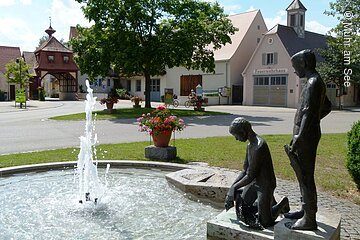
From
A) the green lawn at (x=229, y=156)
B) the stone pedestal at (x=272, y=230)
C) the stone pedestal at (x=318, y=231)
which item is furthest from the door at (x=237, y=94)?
the stone pedestal at (x=318, y=231)

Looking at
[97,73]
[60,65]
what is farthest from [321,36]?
[60,65]

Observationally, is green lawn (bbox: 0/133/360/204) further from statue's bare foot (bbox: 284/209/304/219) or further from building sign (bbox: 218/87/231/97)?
building sign (bbox: 218/87/231/97)

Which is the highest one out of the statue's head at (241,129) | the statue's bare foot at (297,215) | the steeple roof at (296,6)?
the steeple roof at (296,6)

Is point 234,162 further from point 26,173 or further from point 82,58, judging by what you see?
point 82,58

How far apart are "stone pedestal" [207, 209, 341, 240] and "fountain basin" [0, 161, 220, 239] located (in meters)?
0.46

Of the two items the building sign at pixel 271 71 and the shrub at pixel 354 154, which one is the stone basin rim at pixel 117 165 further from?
the building sign at pixel 271 71

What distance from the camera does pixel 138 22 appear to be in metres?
26.8

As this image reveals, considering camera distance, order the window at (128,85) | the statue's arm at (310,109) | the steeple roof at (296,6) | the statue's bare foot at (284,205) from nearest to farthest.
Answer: the statue's arm at (310,109), the statue's bare foot at (284,205), the steeple roof at (296,6), the window at (128,85)

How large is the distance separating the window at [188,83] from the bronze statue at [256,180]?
135ft

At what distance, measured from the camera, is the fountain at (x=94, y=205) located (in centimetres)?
515

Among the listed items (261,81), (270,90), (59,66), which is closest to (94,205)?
(270,90)

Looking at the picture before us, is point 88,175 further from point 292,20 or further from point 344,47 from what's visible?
point 292,20

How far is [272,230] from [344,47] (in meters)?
18.5

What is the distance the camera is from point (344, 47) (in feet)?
66.5
